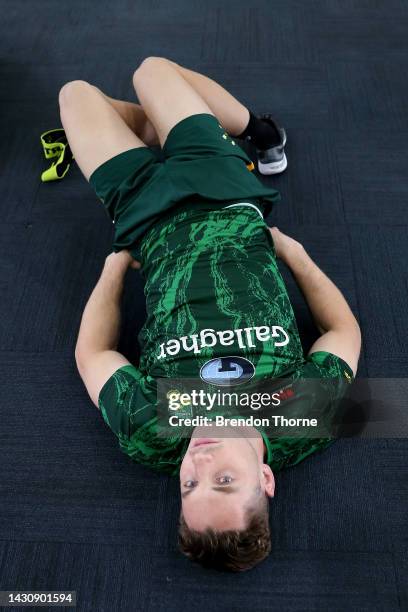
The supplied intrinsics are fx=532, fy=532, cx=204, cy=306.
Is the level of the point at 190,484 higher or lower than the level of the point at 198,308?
lower

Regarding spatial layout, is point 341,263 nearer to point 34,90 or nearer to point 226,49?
point 226,49

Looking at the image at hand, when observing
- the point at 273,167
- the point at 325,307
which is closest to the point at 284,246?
the point at 325,307

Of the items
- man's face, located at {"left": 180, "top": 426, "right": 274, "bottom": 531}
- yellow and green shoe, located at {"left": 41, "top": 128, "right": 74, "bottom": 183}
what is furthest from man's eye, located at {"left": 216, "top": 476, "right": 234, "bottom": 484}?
yellow and green shoe, located at {"left": 41, "top": 128, "right": 74, "bottom": 183}

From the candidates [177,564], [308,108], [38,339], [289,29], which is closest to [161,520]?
[177,564]

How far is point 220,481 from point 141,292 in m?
0.86

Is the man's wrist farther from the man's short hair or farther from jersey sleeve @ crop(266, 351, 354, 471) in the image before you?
the man's short hair

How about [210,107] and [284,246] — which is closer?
[284,246]

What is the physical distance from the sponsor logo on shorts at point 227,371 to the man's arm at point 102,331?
268mm

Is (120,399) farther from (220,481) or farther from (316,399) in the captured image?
(316,399)

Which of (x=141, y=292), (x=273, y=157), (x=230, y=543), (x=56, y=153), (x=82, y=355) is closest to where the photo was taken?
(x=230, y=543)

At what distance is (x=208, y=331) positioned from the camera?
1236 millimetres

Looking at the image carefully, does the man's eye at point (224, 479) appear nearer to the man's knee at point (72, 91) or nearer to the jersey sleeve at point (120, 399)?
the jersey sleeve at point (120, 399)

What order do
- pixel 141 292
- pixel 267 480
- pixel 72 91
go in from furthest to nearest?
pixel 141 292 → pixel 72 91 → pixel 267 480

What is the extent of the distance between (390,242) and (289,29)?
4.14ft
